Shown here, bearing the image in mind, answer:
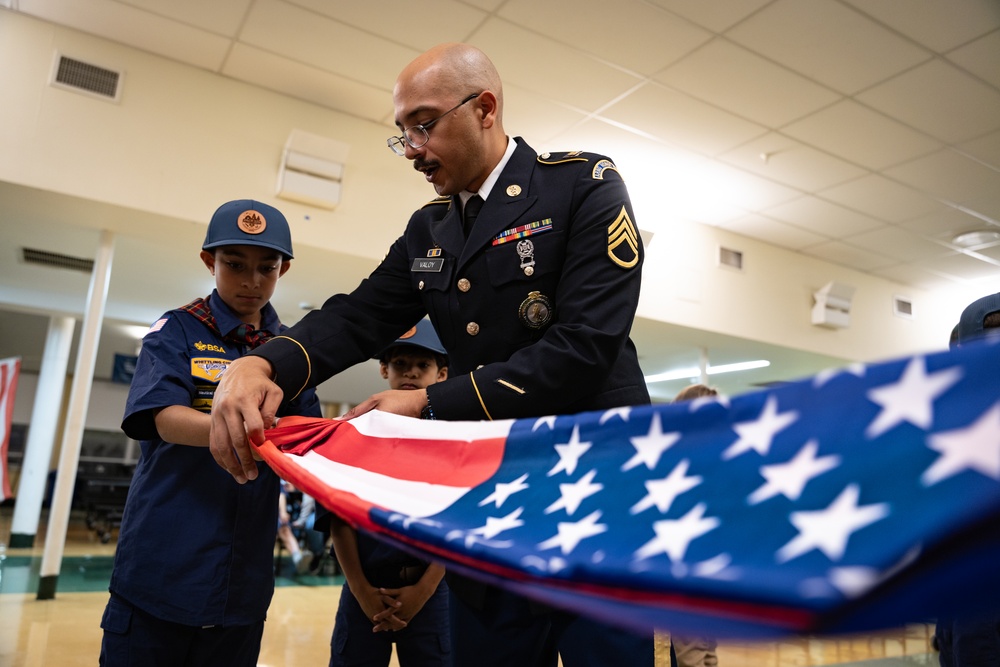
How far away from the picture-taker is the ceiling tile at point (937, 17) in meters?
3.59

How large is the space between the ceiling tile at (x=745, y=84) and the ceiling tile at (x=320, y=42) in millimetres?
1696

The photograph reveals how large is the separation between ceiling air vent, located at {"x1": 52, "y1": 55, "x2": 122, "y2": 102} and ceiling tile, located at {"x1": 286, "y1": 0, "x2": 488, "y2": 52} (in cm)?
130

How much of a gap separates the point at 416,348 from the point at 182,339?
31.5 inches

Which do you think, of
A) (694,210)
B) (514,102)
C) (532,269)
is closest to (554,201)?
(532,269)

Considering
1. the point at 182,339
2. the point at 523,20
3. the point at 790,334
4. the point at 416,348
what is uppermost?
the point at 523,20

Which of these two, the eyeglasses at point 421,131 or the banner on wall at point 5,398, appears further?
the banner on wall at point 5,398

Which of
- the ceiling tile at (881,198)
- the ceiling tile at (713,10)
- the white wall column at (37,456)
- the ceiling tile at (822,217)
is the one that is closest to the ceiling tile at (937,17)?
the ceiling tile at (713,10)

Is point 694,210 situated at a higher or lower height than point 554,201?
higher

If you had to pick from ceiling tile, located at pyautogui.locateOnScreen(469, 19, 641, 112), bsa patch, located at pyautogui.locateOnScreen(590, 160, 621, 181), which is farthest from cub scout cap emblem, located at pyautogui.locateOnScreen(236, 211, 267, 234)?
ceiling tile, located at pyautogui.locateOnScreen(469, 19, 641, 112)

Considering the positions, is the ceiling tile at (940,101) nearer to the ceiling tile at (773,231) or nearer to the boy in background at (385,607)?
the ceiling tile at (773,231)

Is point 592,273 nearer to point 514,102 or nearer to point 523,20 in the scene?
point 523,20

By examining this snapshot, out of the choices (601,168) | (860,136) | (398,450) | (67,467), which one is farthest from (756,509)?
(860,136)

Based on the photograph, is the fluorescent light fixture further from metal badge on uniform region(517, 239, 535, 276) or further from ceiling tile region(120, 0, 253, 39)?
metal badge on uniform region(517, 239, 535, 276)

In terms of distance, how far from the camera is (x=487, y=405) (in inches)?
37.8
